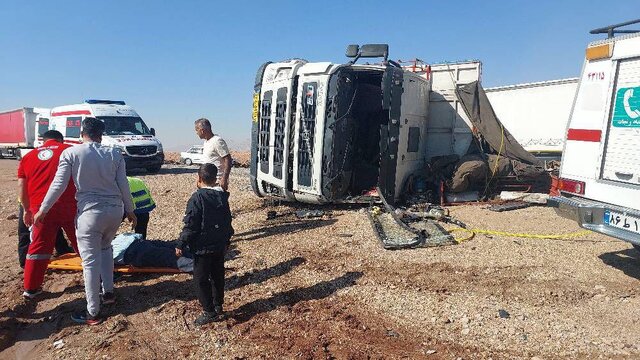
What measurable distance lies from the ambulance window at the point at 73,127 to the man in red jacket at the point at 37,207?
13.7 meters

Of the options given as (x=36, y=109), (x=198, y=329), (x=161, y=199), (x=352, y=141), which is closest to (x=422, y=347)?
(x=198, y=329)

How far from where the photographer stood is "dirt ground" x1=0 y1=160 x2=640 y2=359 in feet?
11.2

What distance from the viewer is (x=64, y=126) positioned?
55.1 ft

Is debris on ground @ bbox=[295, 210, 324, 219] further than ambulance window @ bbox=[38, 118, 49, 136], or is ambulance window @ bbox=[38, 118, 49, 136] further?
ambulance window @ bbox=[38, 118, 49, 136]

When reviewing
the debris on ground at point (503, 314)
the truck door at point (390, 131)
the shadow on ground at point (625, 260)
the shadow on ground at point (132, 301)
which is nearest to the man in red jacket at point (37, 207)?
the shadow on ground at point (132, 301)

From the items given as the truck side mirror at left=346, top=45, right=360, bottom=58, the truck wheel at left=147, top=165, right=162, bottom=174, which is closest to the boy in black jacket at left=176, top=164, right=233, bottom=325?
the truck side mirror at left=346, top=45, right=360, bottom=58

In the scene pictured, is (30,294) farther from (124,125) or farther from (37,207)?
(124,125)

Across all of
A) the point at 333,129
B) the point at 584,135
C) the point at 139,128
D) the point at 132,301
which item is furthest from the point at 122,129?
the point at 584,135

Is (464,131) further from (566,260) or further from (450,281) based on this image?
(450,281)

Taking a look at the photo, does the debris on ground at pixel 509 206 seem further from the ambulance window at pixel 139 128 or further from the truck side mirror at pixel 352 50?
the ambulance window at pixel 139 128

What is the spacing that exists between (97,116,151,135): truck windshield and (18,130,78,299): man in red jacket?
12.5 metres

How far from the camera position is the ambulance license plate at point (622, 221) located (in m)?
4.23

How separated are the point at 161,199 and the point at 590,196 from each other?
30.7ft

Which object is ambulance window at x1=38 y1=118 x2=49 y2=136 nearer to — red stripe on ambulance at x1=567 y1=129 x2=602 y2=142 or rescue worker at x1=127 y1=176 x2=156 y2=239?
rescue worker at x1=127 y1=176 x2=156 y2=239
